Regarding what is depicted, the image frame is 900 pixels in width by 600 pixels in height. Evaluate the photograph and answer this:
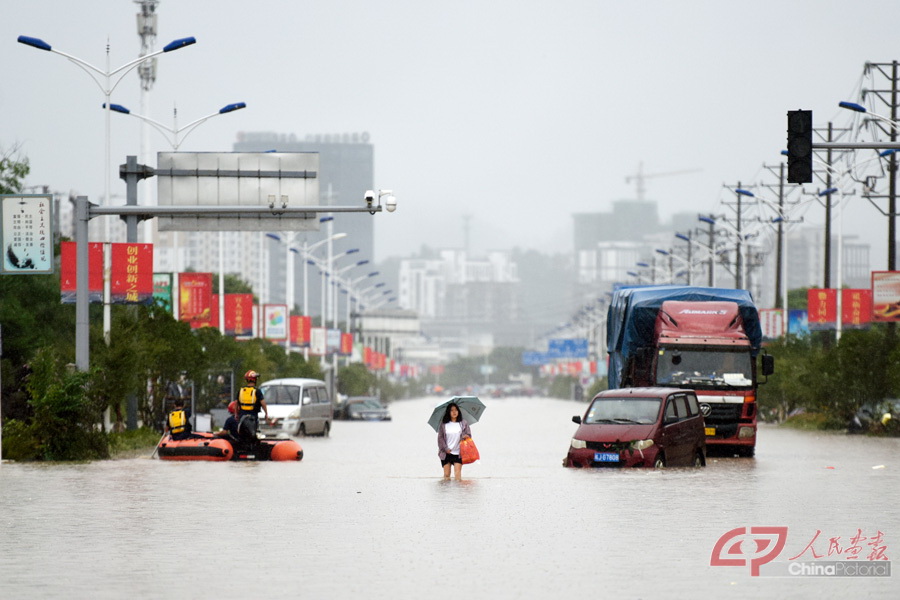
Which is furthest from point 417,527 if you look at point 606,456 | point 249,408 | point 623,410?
point 249,408

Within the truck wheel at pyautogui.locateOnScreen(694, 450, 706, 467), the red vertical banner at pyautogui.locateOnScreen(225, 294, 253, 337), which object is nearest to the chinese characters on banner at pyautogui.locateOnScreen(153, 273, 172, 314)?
the red vertical banner at pyautogui.locateOnScreen(225, 294, 253, 337)

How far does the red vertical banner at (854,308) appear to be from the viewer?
193ft

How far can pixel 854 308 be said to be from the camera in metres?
59.2

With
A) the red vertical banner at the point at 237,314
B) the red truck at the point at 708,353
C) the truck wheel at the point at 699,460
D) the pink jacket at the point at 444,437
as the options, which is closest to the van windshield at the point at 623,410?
the truck wheel at the point at 699,460

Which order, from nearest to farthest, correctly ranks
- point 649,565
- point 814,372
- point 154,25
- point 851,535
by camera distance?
point 649,565 → point 851,535 → point 814,372 → point 154,25

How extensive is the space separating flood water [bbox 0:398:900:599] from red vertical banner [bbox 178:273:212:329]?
20036mm

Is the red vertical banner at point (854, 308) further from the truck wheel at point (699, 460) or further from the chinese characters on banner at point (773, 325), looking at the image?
the truck wheel at point (699, 460)

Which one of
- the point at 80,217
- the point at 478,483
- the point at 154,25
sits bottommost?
the point at 478,483

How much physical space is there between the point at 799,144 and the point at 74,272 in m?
20.4

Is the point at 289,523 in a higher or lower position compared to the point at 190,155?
lower

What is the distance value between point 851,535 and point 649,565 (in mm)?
3400

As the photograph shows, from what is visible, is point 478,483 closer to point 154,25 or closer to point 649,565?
point 649,565

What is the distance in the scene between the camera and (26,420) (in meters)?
34.4

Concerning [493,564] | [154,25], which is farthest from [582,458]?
[154,25]
